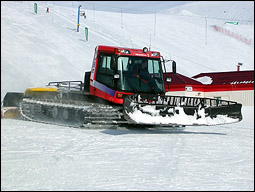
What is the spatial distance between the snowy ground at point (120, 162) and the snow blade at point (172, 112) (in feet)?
1.89

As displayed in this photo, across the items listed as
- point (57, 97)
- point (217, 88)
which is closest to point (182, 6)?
point (217, 88)

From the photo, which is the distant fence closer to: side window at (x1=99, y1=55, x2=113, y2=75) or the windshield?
the windshield

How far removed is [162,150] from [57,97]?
628 centimetres

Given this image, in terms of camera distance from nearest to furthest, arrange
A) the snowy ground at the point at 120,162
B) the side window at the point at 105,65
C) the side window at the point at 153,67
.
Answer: the snowy ground at the point at 120,162, the side window at the point at 105,65, the side window at the point at 153,67

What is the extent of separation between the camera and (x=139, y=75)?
11320mm

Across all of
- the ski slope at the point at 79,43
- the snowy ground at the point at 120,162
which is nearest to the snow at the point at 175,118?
the snowy ground at the point at 120,162

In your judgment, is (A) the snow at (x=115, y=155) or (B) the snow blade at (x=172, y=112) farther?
(B) the snow blade at (x=172, y=112)

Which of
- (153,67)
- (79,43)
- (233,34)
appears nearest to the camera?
(153,67)

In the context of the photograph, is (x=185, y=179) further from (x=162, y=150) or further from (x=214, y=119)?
(x=214, y=119)

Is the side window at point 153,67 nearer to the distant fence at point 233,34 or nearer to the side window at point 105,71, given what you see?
the side window at point 105,71

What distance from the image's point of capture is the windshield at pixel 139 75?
36.5 feet

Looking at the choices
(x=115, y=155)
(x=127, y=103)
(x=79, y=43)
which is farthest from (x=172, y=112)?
(x=79, y=43)

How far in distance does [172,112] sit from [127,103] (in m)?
1.17

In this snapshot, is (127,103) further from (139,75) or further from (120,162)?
(120,162)
